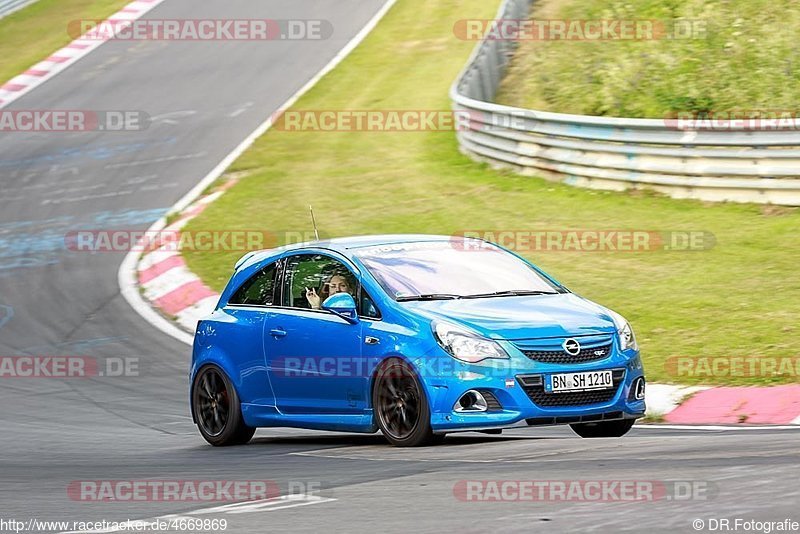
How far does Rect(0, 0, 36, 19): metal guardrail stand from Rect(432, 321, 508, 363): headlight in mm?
32015

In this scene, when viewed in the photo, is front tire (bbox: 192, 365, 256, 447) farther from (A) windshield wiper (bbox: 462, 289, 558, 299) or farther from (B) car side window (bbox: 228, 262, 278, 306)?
(A) windshield wiper (bbox: 462, 289, 558, 299)

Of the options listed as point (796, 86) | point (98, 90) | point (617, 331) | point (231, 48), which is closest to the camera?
point (617, 331)

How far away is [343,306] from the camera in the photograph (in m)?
9.57

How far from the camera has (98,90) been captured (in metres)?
31.4

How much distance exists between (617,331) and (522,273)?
1073mm

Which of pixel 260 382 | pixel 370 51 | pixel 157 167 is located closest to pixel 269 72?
pixel 370 51

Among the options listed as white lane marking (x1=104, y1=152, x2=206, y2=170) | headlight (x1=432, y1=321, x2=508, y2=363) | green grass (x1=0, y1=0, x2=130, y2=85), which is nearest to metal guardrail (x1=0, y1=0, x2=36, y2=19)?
green grass (x1=0, y1=0, x2=130, y2=85)

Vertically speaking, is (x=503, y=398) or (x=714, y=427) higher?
(x=503, y=398)

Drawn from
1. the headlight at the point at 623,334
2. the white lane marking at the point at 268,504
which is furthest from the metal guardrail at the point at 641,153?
the white lane marking at the point at 268,504

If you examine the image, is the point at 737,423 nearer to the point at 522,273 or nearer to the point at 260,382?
the point at 522,273

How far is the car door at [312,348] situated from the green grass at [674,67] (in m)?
12.9

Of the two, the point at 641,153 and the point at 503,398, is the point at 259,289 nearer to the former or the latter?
the point at 503,398

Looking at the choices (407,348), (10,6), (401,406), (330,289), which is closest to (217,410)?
(330,289)

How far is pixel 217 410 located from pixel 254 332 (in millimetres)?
807
